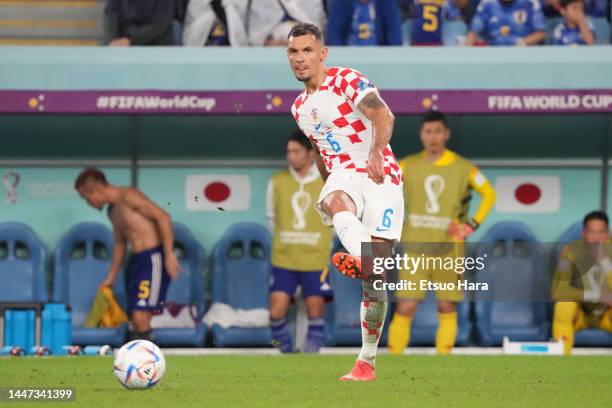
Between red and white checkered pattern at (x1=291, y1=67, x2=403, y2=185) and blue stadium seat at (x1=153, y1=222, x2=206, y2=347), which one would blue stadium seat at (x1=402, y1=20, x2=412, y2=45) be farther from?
red and white checkered pattern at (x1=291, y1=67, x2=403, y2=185)

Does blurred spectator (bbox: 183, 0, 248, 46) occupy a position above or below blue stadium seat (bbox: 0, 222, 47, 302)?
above

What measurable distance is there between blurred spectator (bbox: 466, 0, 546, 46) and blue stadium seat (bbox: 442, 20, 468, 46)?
0.35m

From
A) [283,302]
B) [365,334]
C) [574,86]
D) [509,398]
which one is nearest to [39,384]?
[365,334]

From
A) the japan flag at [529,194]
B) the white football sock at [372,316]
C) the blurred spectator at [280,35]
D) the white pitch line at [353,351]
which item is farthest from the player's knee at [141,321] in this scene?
the white football sock at [372,316]

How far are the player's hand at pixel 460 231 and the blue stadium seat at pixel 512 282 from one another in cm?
75

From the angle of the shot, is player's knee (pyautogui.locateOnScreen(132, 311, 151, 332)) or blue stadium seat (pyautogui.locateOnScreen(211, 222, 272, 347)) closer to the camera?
player's knee (pyautogui.locateOnScreen(132, 311, 151, 332))

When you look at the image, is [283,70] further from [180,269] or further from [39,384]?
[39,384]

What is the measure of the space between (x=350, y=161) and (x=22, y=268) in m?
5.55

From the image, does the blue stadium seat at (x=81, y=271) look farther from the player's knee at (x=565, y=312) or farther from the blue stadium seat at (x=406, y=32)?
the player's knee at (x=565, y=312)

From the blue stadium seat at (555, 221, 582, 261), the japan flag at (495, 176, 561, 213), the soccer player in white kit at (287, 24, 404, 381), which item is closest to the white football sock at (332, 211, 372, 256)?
the soccer player in white kit at (287, 24, 404, 381)

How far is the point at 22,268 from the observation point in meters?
13.1

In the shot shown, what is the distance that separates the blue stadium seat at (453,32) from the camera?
535 inches

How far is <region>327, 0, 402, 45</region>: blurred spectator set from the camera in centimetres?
1295

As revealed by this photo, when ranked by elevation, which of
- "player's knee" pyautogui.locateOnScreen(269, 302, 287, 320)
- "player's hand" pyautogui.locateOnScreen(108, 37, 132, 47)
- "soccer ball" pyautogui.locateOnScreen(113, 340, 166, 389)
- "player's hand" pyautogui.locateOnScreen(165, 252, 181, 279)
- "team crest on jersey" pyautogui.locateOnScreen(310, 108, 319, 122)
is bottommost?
"soccer ball" pyautogui.locateOnScreen(113, 340, 166, 389)
